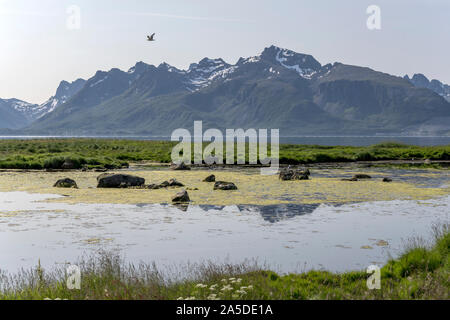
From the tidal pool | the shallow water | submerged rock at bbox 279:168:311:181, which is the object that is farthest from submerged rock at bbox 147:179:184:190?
submerged rock at bbox 279:168:311:181

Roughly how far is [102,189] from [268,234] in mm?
19390

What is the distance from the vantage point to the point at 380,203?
92.3ft

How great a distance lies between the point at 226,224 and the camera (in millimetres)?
21594

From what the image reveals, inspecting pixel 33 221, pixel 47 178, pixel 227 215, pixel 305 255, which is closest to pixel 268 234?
pixel 305 255

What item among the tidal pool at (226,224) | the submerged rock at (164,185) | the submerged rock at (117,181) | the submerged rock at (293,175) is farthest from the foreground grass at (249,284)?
the submerged rock at (293,175)

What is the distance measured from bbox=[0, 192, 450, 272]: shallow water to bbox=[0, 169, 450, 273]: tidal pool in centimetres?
4

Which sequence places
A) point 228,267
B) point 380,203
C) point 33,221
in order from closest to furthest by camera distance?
point 228,267
point 33,221
point 380,203

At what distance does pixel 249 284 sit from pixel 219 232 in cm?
873

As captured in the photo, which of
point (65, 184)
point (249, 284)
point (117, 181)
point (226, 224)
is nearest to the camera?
point (249, 284)

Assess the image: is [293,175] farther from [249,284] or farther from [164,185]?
[249,284]

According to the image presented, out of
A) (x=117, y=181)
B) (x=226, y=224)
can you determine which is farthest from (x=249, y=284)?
(x=117, y=181)
